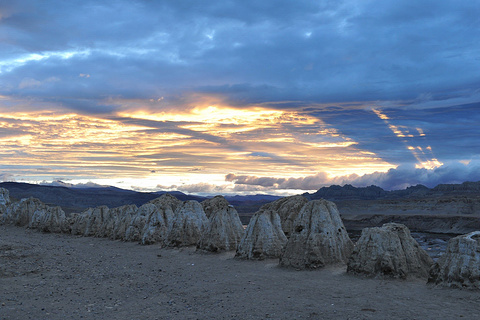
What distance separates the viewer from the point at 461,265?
1570 cm

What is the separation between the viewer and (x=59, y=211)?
54.5m

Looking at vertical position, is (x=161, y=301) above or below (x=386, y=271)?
below

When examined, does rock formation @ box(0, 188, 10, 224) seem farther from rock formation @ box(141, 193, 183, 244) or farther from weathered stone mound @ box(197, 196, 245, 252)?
weathered stone mound @ box(197, 196, 245, 252)

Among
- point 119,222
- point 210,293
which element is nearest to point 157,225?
point 119,222

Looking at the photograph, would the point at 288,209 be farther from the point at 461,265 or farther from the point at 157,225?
the point at 461,265

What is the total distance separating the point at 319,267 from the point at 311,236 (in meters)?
1.85

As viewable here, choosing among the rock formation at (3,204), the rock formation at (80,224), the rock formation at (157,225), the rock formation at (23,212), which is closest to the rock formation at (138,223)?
the rock formation at (157,225)

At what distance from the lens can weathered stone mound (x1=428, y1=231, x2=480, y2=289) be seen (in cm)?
1534

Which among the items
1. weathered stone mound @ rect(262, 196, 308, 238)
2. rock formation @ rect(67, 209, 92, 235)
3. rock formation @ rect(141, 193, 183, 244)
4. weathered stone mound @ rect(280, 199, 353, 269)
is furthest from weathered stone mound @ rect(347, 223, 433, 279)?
rock formation @ rect(67, 209, 92, 235)

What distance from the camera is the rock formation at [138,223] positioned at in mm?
40688

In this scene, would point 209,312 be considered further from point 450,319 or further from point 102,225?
point 102,225

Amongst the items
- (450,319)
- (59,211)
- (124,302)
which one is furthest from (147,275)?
(59,211)

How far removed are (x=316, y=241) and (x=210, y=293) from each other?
791 centimetres

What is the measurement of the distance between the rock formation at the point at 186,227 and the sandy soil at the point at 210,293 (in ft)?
25.4
